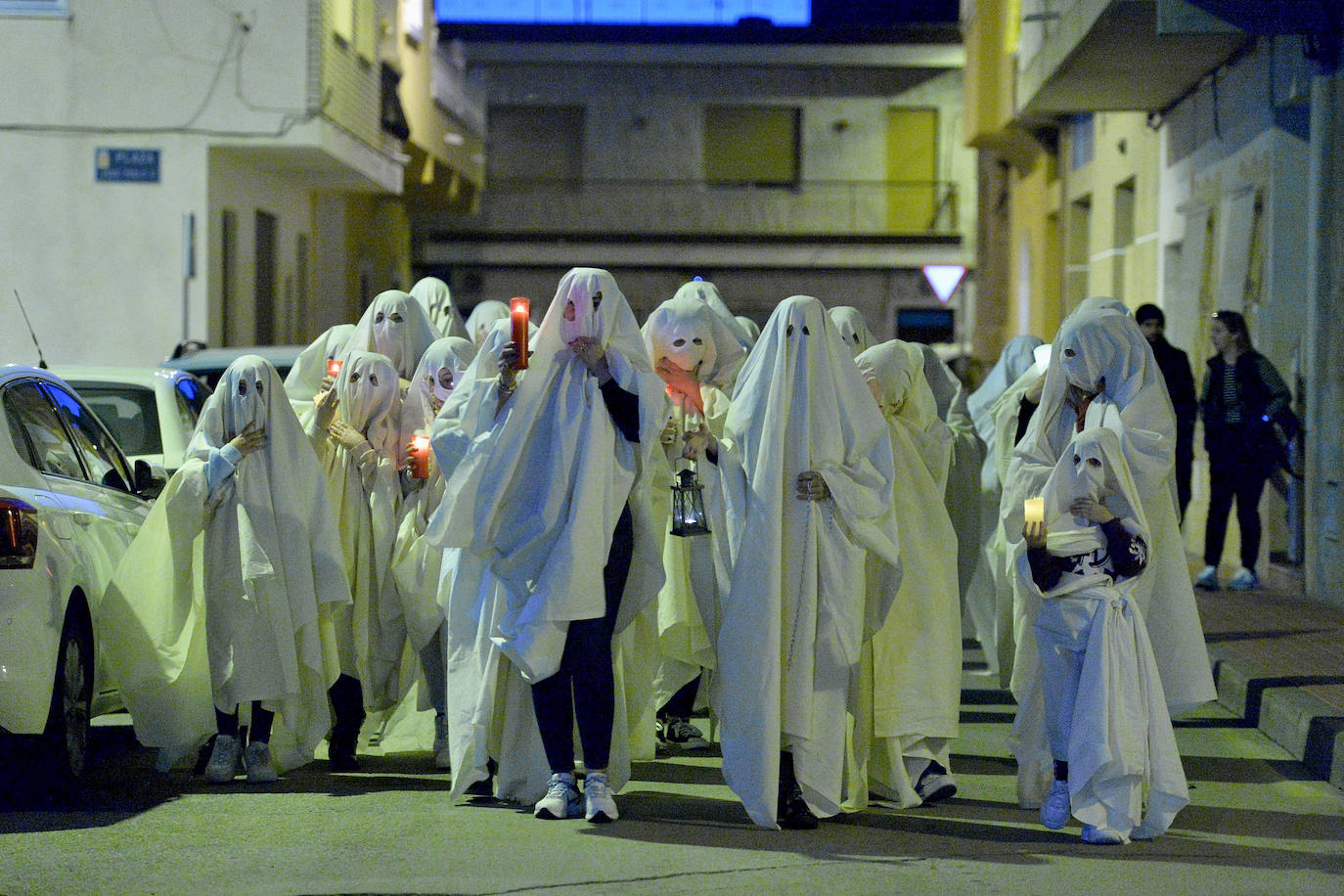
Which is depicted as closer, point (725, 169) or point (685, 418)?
point (685, 418)

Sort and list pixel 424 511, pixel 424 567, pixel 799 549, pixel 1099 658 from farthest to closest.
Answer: pixel 424 511, pixel 424 567, pixel 799 549, pixel 1099 658

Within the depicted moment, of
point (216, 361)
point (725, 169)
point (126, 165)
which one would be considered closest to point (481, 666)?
point (216, 361)

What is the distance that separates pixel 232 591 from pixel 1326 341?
838cm

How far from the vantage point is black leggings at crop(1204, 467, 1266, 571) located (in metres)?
13.5

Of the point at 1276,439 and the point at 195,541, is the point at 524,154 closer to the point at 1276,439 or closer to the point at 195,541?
the point at 1276,439

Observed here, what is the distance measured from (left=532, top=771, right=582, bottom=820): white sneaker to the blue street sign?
14.8m

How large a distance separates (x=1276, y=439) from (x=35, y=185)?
43.7 ft

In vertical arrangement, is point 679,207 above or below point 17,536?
above

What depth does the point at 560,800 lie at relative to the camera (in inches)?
278

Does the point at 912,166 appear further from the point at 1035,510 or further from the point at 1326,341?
the point at 1035,510

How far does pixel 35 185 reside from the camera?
20672 mm

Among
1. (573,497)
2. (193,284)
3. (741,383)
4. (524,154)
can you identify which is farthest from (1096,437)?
(524,154)

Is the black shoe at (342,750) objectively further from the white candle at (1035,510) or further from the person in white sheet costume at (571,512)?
the white candle at (1035,510)

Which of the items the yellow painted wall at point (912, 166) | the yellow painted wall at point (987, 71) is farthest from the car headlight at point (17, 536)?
the yellow painted wall at point (912, 166)
